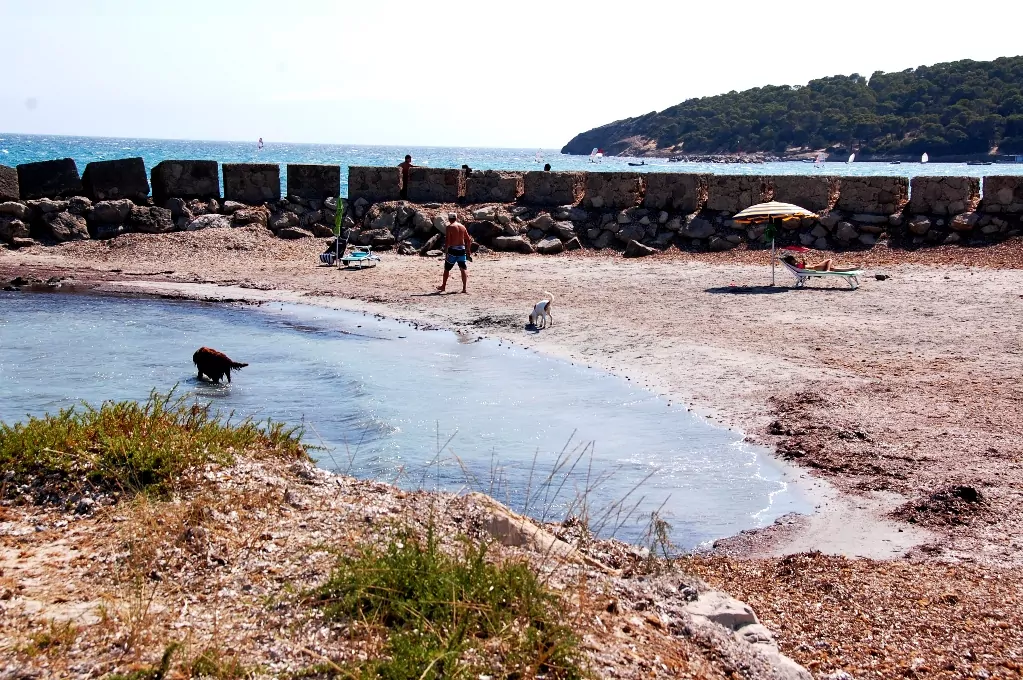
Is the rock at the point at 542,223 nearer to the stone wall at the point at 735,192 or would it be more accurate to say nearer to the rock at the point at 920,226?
the stone wall at the point at 735,192

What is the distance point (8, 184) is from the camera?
20266mm

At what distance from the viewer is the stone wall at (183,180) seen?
21.3 metres

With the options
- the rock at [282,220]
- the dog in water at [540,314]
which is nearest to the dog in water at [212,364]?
the dog in water at [540,314]

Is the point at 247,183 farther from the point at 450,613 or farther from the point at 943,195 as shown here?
the point at 450,613

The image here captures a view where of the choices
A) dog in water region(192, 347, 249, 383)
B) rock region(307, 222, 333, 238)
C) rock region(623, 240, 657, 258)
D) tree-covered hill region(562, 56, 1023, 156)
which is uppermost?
tree-covered hill region(562, 56, 1023, 156)

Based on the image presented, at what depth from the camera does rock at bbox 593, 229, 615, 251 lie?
Answer: 1967cm

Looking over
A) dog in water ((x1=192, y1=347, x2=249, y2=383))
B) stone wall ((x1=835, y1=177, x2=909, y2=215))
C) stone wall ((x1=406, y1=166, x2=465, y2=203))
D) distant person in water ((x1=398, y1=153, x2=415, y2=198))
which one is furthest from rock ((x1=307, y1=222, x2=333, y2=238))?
stone wall ((x1=835, y1=177, x2=909, y2=215))

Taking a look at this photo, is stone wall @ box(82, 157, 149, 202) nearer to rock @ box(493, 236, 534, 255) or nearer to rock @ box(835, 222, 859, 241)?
rock @ box(493, 236, 534, 255)

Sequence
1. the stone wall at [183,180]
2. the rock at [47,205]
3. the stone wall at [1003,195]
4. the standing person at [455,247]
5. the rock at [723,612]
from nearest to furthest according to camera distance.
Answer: the rock at [723,612] → the standing person at [455,247] → the stone wall at [1003,195] → the rock at [47,205] → the stone wall at [183,180]

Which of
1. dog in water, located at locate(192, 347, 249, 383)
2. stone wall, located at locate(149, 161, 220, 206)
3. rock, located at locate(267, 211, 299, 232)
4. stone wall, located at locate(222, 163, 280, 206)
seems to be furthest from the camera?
stone wall, located at locate(222, 163, 280, 206)

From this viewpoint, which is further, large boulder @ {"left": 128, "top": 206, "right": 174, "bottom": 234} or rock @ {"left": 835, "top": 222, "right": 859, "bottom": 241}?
large boulder @ {"left": 128, "top": 206, "right": 174, "bottom": 234}

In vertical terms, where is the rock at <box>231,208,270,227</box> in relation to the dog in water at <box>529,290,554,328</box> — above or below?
above

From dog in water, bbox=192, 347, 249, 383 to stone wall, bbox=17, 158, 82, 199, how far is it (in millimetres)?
12348

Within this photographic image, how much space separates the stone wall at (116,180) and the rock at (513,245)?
26.5 ft
